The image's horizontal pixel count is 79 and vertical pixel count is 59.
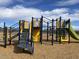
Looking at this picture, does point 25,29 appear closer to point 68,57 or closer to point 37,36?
point 37,36

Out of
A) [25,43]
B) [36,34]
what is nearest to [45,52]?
[25,43]

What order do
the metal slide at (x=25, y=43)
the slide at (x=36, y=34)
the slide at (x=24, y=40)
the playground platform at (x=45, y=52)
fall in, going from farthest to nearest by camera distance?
1. the slide at (x=36, y=34)
2. the slide at (x=24, y=40)
3. the metal slide at (x=25, y=43)
4. the playground platform at (x=45, y=52)

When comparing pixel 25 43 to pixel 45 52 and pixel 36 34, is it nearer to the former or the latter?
pixel 45 52

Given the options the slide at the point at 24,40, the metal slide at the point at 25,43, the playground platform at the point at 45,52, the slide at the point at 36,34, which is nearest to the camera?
the playground platform at the point at 45,52

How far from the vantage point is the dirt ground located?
18.5 m

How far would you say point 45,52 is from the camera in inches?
779

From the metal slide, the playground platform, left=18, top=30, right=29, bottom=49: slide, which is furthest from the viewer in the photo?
left=18, top=30, right=29, bottom=49: slide

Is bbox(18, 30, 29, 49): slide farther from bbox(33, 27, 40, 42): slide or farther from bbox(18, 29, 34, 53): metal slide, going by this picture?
bbox(33, 27, 40, 42): slide

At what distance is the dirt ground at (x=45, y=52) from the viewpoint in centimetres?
1846

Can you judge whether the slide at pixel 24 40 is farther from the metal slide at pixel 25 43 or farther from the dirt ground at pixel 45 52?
the dirt ground at pixel 45 52

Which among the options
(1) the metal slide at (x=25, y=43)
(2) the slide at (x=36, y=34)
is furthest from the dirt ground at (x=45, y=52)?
(2) the slide at (x=36, y=34)

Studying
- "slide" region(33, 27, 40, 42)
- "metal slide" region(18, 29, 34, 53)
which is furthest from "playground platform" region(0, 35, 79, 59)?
"slide" region(33, 27, 40, 42)

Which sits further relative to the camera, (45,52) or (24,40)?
(24,40)

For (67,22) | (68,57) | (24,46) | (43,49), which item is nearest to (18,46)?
(24,46)
